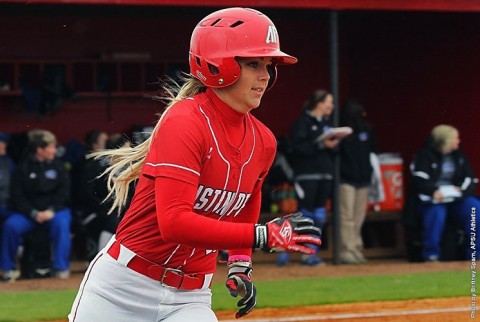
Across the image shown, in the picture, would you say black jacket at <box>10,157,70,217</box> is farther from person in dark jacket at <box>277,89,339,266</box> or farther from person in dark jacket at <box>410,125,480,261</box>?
person in dark jacket at <box>410,125,480,261</box>

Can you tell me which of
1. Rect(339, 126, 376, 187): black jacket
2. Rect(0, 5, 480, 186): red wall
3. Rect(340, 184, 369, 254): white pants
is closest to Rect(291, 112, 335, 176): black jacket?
Rect(339, 126, 376, 187): black jacket

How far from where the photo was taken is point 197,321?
378cm

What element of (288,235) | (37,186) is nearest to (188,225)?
(288,235)

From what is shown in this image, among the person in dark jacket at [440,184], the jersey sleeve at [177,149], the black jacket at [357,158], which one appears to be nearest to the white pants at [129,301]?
the jersey sleeve at [177,149]

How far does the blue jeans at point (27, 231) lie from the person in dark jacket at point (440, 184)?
3.80 m

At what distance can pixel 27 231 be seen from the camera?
10.4 meters

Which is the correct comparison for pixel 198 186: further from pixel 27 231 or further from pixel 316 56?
pixel 316 56

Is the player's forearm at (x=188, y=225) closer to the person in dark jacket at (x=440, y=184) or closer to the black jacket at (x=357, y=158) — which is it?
the black jacket at (x=357, y=158)

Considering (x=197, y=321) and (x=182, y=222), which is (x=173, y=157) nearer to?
(x=182, y=222)

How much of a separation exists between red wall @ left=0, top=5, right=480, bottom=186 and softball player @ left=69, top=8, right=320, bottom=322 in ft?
28.0

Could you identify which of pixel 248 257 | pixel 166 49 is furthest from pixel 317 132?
pixel 248 257

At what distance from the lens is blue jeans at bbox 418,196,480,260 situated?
11523mm

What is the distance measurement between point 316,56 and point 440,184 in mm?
3031

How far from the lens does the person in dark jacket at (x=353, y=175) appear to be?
37.9 feet
